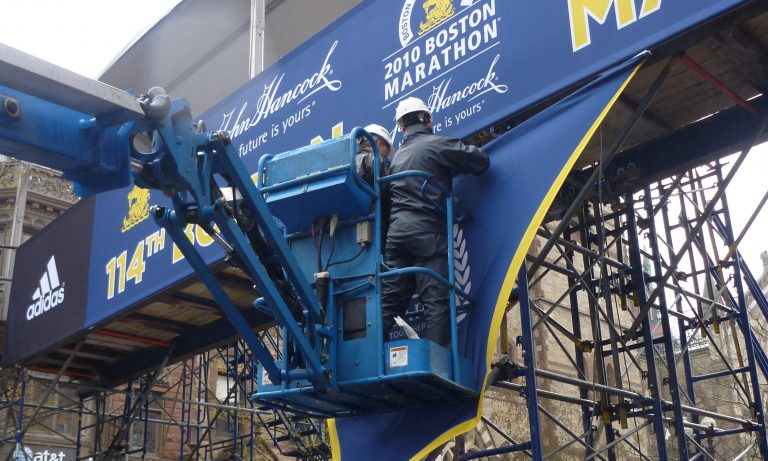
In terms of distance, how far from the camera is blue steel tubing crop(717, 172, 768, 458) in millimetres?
9969

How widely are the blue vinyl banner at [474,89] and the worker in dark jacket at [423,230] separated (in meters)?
0.36

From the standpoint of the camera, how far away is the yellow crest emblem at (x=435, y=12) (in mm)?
8008

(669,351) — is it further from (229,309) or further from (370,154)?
(229,309)

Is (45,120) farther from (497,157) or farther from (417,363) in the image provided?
(497,157)

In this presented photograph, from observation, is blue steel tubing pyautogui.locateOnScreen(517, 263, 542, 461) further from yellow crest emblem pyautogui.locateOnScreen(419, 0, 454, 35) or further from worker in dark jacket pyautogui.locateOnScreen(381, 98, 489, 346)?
yellow crest emblem pyautogui.locateOnScreen(419, 0, 454, 35)

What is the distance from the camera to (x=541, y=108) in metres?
7.49

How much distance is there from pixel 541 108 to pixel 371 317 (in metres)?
2.49

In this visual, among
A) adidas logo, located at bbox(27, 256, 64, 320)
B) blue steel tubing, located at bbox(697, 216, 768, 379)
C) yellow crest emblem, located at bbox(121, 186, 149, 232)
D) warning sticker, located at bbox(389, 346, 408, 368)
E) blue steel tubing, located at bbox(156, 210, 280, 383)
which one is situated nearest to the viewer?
warning sticker, located at bbox(389, 346, 408, 368)

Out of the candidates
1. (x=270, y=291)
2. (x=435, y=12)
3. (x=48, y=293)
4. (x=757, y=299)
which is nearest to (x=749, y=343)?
(x=757, y=299)

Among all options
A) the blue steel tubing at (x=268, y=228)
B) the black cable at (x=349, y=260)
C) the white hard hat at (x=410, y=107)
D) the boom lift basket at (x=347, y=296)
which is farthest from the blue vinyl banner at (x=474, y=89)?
the blue steel tubing at (x=268, y=228)

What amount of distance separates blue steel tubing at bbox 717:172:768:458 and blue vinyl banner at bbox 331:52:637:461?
170 inches

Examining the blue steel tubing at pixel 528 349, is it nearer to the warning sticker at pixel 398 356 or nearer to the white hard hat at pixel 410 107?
the white hard hat at pixel 410 107

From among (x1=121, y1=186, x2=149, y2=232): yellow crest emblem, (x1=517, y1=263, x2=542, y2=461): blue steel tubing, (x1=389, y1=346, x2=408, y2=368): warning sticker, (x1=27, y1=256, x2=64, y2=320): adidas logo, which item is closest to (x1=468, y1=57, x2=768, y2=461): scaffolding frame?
(x1=517, y1=263, x2=542, y2=461): blue steel tubing

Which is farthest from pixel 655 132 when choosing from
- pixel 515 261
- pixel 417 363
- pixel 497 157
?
pixel 417 363
